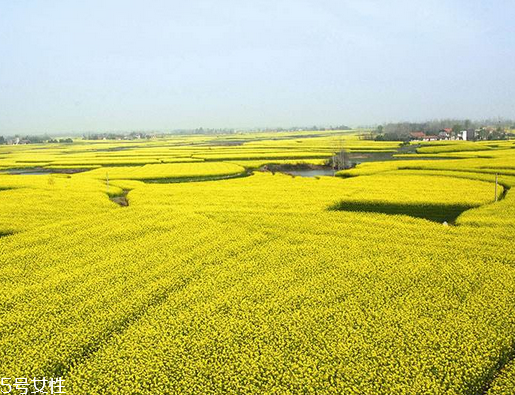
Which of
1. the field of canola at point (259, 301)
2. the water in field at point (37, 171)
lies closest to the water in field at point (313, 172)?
the water in field at point (37, 171)

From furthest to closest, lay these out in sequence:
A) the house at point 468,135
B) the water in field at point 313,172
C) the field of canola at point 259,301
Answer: the house at point 468,135
the water in field at point 313,172
the field of canola at point 259,301

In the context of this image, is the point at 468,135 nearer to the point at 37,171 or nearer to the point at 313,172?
the point at 313,172

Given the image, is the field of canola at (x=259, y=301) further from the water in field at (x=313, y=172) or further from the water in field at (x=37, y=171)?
the water in field at (x=37, y=171)

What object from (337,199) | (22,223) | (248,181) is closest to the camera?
(22,223)

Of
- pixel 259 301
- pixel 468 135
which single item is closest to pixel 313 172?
pixel 259 301

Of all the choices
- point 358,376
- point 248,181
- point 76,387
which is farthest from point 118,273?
point 248,181

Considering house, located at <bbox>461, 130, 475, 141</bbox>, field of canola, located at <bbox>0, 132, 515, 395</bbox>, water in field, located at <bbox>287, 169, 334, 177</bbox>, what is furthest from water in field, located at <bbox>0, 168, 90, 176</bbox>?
house, located at <bbox>461, 130, 475, 141</bbox>

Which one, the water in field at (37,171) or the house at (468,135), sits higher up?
the house at (468,135)

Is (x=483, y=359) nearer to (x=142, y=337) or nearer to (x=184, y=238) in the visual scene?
(x=142, y=337)

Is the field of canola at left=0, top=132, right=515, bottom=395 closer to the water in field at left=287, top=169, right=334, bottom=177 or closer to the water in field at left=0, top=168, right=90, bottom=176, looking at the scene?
the water in field at left=287, top=169, right=334, bottom=177
